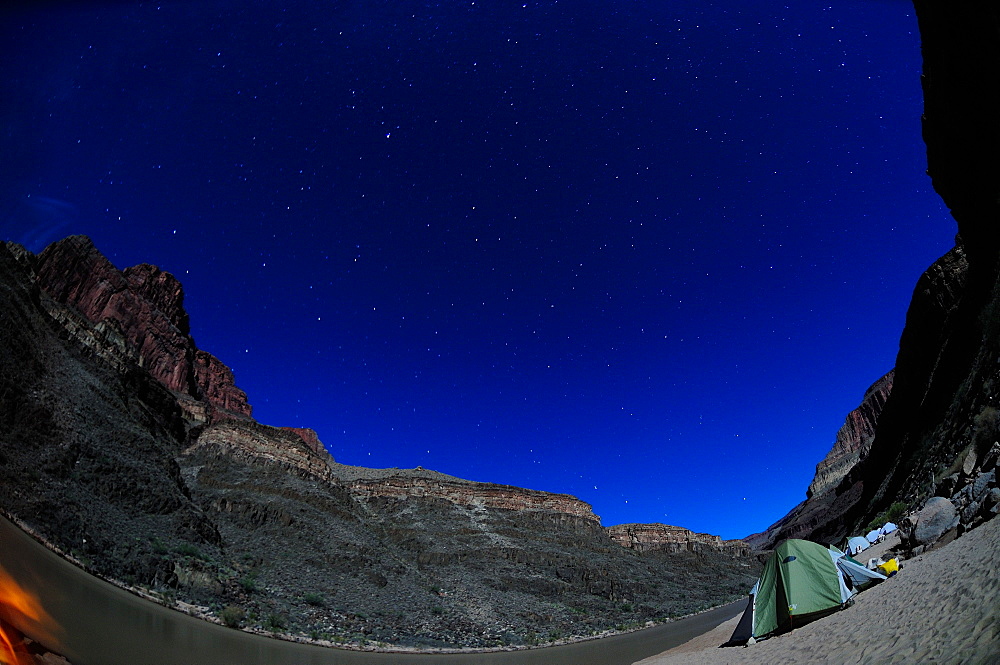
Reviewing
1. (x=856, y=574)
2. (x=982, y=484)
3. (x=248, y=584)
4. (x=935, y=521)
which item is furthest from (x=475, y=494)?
(x=982, y=484)

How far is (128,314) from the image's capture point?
249ft

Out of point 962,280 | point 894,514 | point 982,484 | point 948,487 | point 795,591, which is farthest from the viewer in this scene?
point 962,280

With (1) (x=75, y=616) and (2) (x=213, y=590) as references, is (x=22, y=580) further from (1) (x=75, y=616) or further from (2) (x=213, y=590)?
(2) (x=213, y=590)

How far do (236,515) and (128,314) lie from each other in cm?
5563

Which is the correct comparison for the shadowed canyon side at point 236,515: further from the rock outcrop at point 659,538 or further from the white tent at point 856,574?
the white tent at point 856,574

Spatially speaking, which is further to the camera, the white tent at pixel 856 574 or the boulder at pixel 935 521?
the white tent at pixel 856 574

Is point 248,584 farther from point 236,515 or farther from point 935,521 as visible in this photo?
point 935,521

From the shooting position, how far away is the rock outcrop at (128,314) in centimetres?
4747

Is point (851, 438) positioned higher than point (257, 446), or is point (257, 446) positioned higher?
point (851, 438)

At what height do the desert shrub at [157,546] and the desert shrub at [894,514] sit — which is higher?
the desert shrub at [894,514]

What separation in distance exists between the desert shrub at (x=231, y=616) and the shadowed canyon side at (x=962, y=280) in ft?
98.0

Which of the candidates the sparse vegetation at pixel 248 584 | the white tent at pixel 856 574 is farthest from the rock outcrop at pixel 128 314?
the white tent at pixel 856 574

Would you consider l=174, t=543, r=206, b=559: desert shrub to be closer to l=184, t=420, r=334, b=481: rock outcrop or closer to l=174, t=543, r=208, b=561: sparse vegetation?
l=174, t=543, r=208, b=561: sparse vegetation

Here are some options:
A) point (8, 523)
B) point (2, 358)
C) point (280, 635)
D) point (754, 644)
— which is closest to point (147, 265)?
point (2, 358)
